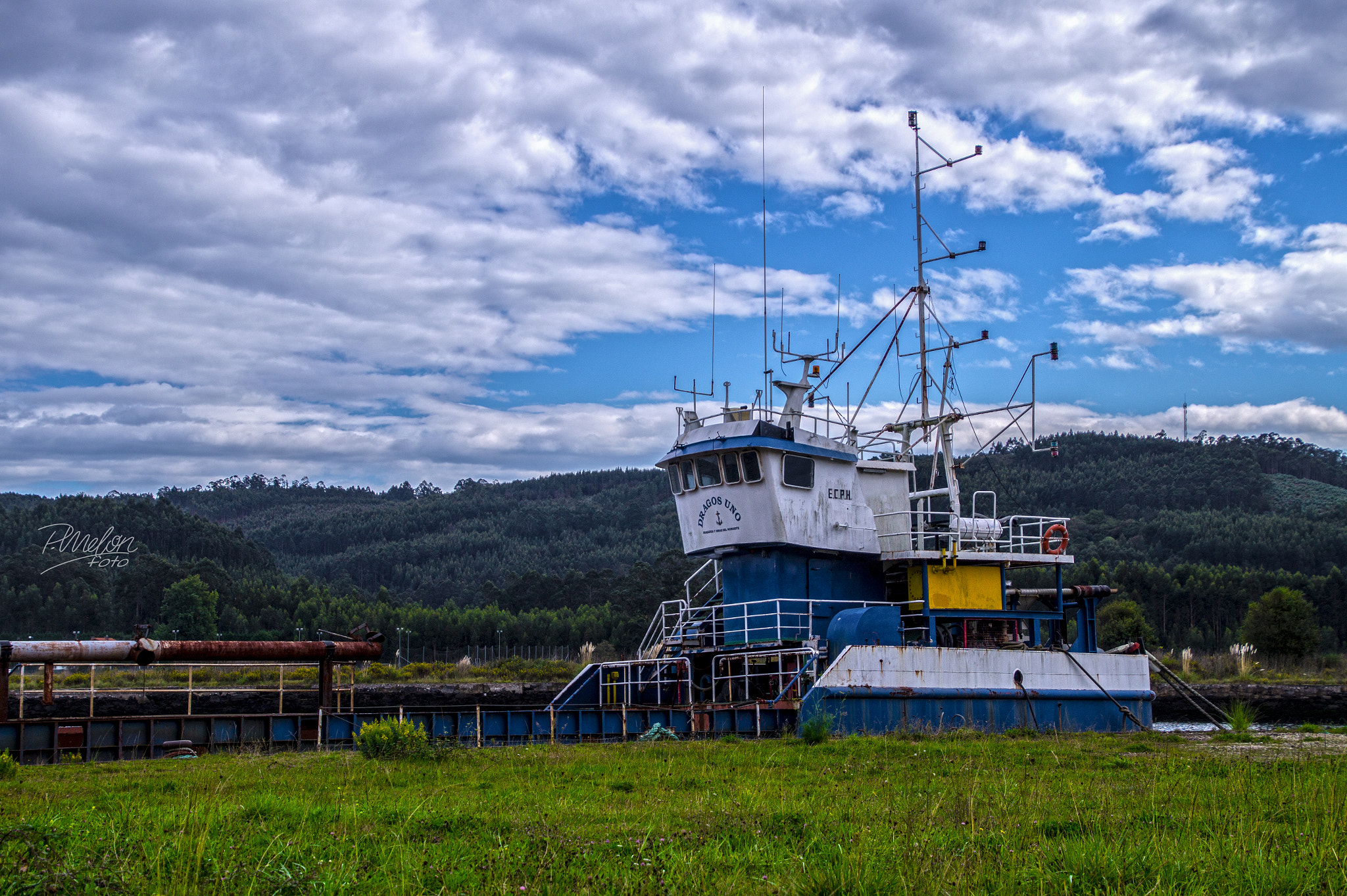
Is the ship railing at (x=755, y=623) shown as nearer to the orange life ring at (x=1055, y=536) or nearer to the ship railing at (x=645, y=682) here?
the ship railing at (x=645, y=682)

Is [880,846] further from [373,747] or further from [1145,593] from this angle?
[1145,593]

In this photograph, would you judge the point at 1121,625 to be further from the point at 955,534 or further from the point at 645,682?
the point at 645,682

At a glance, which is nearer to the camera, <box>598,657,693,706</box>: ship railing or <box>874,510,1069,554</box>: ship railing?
<box>598,657,693,706</box>: ship railing

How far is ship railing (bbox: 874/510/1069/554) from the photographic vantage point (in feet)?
82.2

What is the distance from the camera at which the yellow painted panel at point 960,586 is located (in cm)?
2492

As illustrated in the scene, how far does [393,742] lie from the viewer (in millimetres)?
14719

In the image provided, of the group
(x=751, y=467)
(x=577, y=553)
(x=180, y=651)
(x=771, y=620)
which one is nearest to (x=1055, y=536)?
(x=771, y=620)

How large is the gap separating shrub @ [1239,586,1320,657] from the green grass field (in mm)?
46714

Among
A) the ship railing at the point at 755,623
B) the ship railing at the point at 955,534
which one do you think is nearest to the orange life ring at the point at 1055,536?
the ship railing at the point at 955,534

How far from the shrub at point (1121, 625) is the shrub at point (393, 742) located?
48.5 meters

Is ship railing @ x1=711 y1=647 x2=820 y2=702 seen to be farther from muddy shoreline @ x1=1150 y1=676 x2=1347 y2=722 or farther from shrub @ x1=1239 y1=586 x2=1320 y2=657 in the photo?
shrub @ x1=1239 y1=586 x2=1320 y2=657

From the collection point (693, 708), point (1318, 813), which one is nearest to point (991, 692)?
point (693, 708)

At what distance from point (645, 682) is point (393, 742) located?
10928 mm

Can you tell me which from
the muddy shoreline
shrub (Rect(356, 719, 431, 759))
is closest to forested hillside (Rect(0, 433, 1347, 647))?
shrub (Rect(356, 719, 431, 759))
